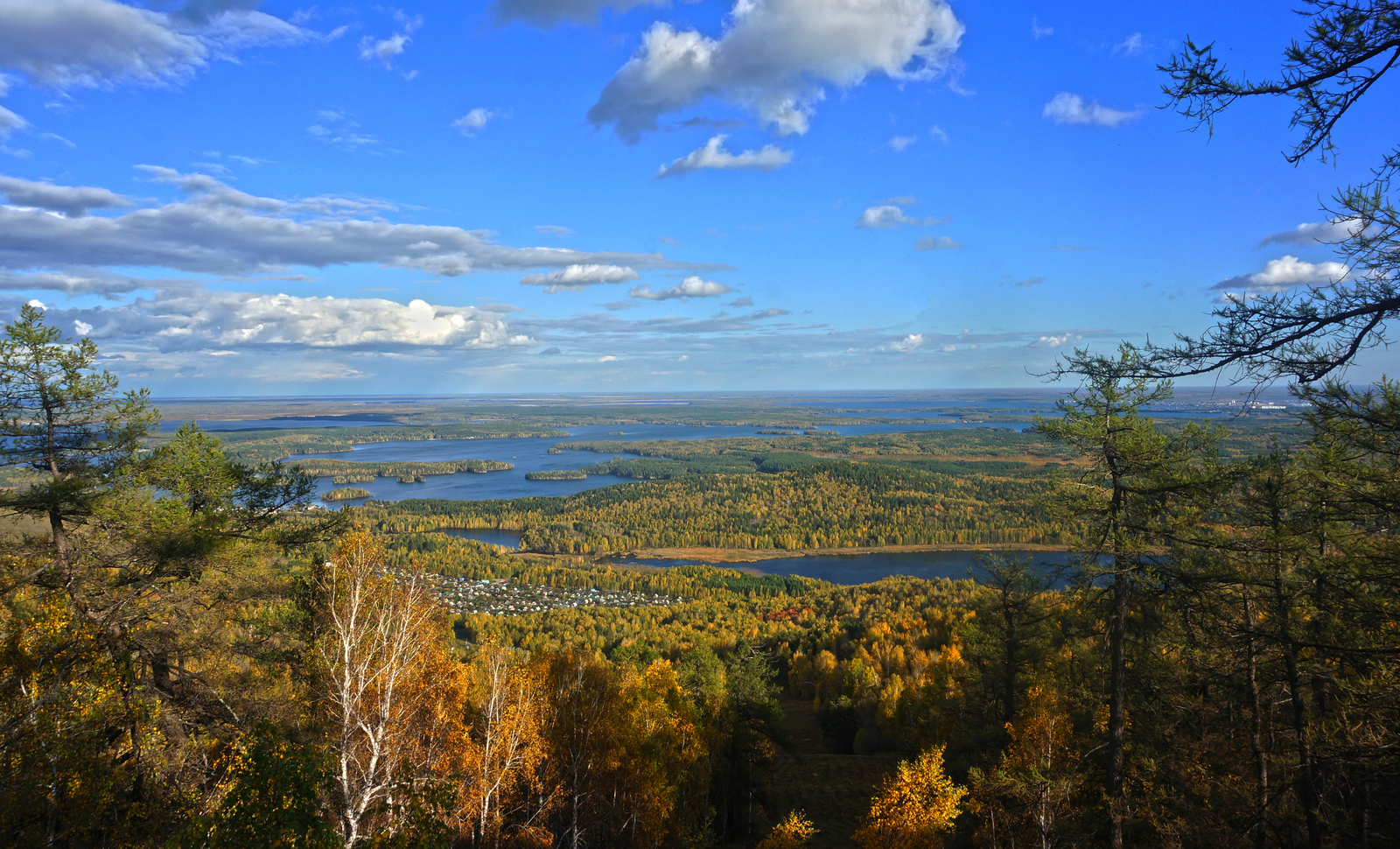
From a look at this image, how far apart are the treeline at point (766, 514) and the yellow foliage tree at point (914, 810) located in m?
112

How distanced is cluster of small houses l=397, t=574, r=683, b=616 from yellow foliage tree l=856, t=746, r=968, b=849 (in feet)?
229

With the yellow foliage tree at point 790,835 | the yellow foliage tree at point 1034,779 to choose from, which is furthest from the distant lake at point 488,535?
the yellow foliage tree at point 1034,779

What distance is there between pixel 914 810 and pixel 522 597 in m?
81.0

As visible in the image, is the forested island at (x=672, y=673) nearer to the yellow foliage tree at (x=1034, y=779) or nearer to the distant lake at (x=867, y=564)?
the yellow foliage tree at (x=1034, y=779)

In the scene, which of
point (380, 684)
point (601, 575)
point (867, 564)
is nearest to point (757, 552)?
point (867, 564)

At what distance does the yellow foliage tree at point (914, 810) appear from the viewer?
13.3m

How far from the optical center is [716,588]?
93.7 meters

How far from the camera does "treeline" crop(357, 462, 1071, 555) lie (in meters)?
124

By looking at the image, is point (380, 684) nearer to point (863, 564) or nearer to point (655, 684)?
point (655, 684)

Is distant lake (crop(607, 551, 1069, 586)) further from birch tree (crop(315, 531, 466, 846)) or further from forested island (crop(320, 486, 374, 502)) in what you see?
birch tree (crop(315, 531, 466, 846))

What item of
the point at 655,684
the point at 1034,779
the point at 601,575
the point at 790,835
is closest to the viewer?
the point at 1034,779

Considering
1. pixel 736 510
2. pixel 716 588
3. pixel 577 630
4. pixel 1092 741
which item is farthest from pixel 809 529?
pixel 1092 741

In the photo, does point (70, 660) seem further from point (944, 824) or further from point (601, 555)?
point (601, 555)

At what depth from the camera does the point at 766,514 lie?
147750 millimetres
